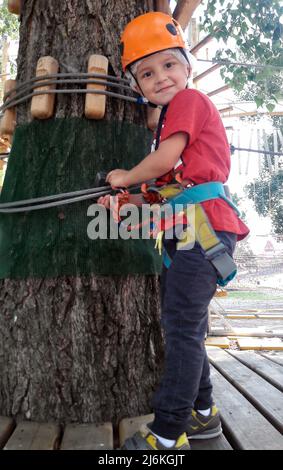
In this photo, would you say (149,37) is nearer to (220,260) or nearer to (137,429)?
(220,260)

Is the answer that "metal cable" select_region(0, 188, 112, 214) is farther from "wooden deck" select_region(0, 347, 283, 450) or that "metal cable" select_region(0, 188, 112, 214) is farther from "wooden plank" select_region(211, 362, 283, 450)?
"wooden plank" select_region(211, 362, 283, 450)

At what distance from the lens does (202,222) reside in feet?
4.93

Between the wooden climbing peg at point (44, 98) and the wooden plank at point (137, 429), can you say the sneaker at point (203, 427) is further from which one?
the wooden climbing peg at point (44, 98)

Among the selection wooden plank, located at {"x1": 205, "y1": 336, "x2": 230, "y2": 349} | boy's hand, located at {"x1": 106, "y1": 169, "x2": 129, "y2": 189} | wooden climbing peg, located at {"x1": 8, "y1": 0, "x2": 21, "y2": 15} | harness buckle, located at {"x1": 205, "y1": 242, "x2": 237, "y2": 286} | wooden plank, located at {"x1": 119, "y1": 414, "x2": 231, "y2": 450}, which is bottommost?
wooden plank, located at {"x1": 205, "y1": 336, "x2": 230, "y2": 349}

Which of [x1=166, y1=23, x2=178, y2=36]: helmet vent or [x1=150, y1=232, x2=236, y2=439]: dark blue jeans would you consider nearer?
[x1=150, y1=232, x2=236, y2=439]: dark blue jeans

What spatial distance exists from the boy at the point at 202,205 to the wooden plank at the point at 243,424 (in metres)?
0.08

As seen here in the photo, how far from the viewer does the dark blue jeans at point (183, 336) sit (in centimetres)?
141

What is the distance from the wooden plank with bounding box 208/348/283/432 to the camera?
1.81m

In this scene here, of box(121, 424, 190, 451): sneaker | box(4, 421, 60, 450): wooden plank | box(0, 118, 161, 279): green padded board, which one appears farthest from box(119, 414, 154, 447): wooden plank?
box(0, 118, 161, 279): green padded board

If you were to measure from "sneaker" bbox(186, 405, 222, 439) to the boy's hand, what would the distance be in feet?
2.77

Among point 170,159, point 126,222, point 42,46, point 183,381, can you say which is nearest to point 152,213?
point 126,222

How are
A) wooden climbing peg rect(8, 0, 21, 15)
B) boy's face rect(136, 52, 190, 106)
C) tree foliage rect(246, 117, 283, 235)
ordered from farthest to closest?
1. tree foliage rect(246, 117, 283, 235)
2. wooden climbing peg rect(8, 0, 21, 15)
3. boy's face rect(136, 52, 190, 106)
